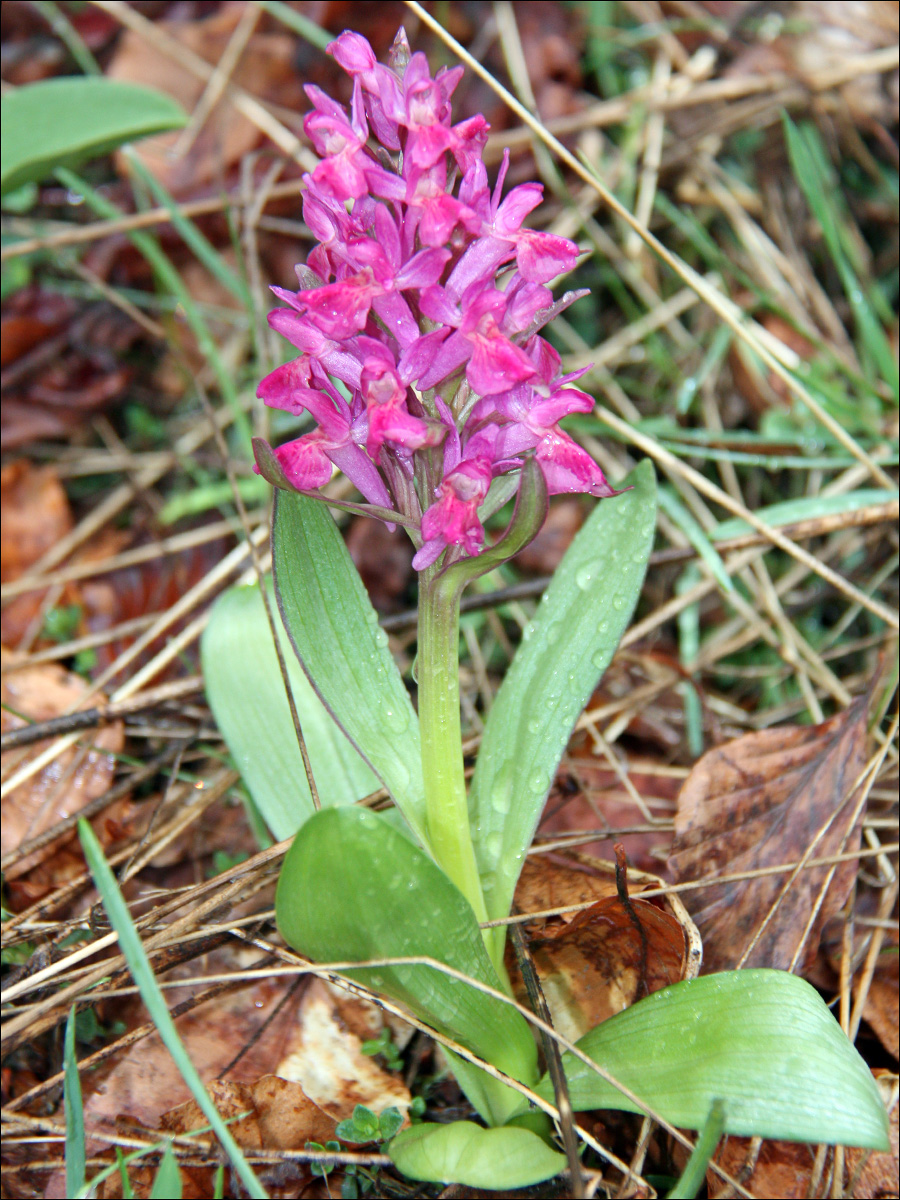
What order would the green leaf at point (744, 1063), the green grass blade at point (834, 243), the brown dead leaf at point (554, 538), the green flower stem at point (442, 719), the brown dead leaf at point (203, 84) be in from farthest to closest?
the brown dead leaf at point (203, 84) < the brown dead leaf at point (554, 538) < the green grass blade at point (834, 243) < the green flower stem at point (442, 719) < the green leaf at point (744, 1063)

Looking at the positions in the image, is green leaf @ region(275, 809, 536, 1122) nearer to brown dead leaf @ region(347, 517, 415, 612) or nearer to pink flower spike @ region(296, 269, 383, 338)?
pink flower spike @ region(296, 269, 383, 338)

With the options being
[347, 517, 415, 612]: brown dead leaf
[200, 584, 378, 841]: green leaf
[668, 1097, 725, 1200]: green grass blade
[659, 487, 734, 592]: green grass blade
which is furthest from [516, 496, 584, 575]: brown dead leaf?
[668, 1097, 725, 1200]: green grass blade

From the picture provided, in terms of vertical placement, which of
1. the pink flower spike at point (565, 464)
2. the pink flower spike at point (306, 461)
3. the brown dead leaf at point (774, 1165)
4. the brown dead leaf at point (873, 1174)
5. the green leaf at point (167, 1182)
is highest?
the pink flower spike at point (306, 461)

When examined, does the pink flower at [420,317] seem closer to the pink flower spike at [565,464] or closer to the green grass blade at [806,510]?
the pink flower spike at [565,464]

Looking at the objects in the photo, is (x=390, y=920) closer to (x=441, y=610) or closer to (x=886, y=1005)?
(x=441, y=610)

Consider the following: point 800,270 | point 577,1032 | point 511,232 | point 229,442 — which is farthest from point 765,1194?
point 800,270

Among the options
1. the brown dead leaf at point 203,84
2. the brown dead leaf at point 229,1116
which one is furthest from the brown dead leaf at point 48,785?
the brown dead leaf at point 203,84
